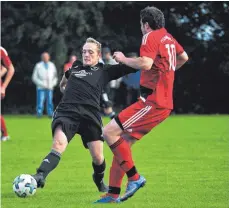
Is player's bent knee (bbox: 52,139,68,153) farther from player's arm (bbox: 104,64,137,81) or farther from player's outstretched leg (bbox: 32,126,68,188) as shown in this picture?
player's arm (bbox: 104,64,137,81)

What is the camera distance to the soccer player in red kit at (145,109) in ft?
26.1

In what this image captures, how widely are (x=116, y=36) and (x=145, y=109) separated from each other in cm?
2578

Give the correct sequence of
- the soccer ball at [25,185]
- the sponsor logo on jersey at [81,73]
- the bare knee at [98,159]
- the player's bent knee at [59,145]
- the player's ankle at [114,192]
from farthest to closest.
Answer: the bare knee at [98,159], the sponsor logo on jersey at [81,73], the player's bent knee at [59,145], the player's ankle at [114,192], the soccer ball at [25,185]

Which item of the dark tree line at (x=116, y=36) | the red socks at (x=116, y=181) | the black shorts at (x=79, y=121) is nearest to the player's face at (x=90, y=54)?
the black shorts at (x=79, y=121)

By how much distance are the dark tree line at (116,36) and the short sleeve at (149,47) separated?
2397cm

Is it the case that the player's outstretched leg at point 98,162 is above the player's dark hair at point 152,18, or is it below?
below

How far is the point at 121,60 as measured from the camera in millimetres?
7801

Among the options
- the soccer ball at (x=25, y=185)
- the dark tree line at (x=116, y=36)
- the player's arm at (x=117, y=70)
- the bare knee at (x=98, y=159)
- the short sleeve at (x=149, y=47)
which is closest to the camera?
the short sleeve at (x=149, y=47)

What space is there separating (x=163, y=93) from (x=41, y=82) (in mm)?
18751

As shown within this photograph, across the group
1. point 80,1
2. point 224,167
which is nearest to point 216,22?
point 80,1

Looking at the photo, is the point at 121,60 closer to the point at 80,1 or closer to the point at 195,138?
the point at 195,138

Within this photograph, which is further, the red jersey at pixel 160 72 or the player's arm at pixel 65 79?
the player's arm at pixel 65 79

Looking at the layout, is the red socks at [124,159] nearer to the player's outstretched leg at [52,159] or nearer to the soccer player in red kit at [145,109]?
the soccer player in red kit at [145,109]

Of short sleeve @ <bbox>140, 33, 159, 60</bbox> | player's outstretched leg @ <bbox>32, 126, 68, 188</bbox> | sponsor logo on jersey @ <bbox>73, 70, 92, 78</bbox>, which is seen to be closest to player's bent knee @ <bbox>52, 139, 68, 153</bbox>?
player's outstretched leg @ <bbox>32, 126, 68, 188</bbox>
